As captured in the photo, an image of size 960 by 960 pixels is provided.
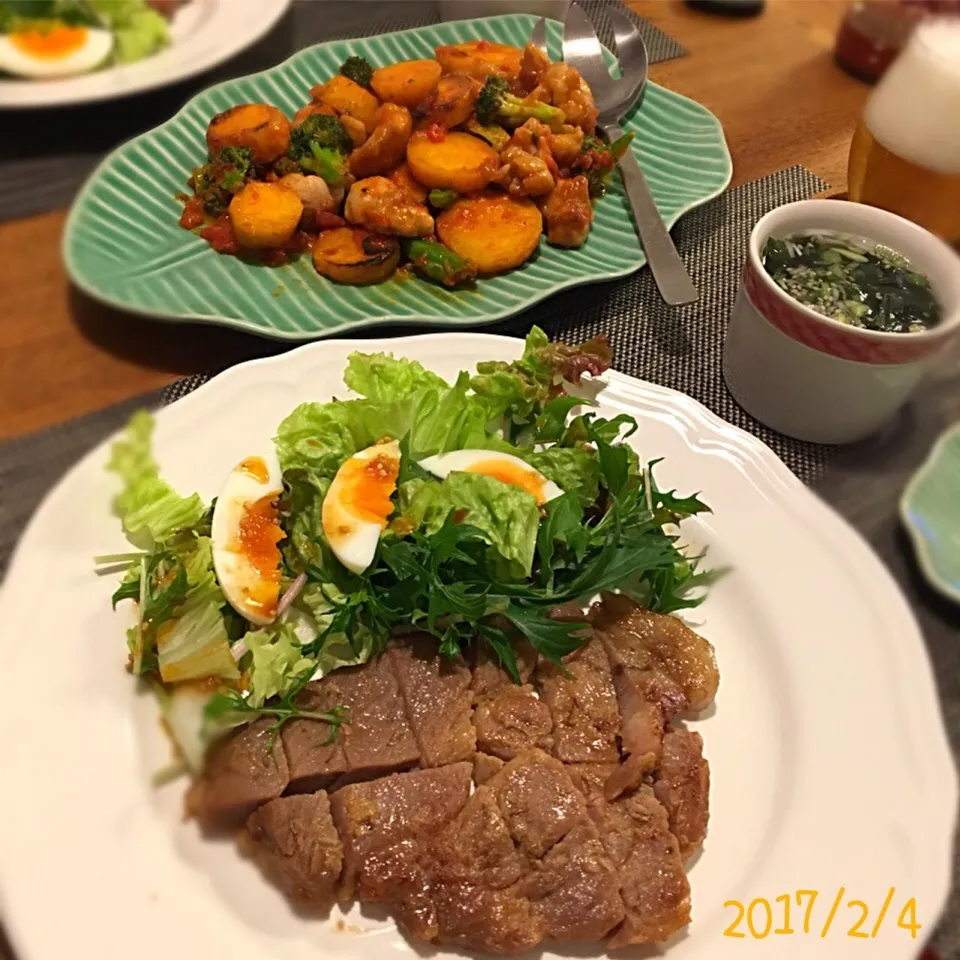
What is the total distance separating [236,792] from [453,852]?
229 millimetres

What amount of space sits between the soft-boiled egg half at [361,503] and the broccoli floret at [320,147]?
0.44 metres

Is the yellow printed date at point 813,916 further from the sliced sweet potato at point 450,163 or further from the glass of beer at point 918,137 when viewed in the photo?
the sliced sweet potato at point 450,163

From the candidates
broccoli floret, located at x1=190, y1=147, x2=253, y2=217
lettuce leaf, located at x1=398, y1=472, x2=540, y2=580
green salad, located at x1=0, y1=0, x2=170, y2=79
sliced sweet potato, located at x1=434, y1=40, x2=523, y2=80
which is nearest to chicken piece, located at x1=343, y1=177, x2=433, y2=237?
broccoli floret, located at x1=190, y1=147, x2=253, y2=217

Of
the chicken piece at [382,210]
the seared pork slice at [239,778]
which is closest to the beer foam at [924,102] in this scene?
the chicken piece at [382,210]

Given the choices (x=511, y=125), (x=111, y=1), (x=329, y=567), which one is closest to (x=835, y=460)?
(x=329, y=567)

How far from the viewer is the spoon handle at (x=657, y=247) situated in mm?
1255

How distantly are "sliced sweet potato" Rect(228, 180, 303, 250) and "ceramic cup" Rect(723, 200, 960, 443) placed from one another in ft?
2.04

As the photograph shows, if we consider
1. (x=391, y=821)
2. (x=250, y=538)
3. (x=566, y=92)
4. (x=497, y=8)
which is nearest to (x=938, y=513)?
(x=391, y=821)

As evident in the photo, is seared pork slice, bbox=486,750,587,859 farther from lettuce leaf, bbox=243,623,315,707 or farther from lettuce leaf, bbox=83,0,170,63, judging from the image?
lettuce leaf, bbox=83,0,170,63

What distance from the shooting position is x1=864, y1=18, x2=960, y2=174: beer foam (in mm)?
675

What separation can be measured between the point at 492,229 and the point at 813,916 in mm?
998

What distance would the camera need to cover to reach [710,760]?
0.91 meters

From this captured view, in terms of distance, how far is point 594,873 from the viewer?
2.64 ft

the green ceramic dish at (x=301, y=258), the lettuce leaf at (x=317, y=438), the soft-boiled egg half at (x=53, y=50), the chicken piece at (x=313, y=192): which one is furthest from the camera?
the chicken piece at (x=313, y=192)
